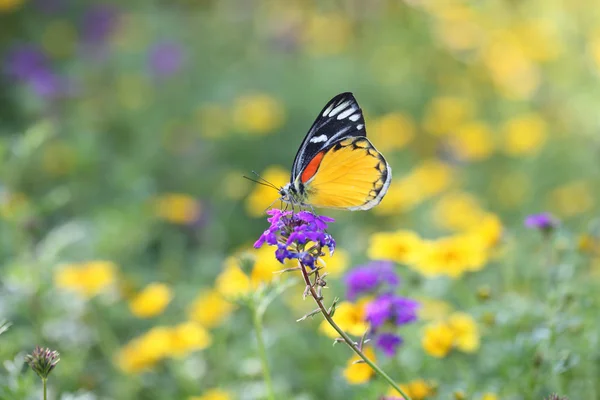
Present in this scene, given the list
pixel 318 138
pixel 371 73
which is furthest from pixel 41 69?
pixel 318 138

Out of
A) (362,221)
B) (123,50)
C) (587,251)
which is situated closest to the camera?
(587,251)

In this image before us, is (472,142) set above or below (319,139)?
above

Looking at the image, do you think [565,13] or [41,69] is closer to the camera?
[41,69]

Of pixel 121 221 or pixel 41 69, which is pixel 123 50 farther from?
pixel 121 221

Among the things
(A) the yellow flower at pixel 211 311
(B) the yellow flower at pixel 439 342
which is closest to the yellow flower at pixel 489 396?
(B) the yellow flower at pixel 439 342

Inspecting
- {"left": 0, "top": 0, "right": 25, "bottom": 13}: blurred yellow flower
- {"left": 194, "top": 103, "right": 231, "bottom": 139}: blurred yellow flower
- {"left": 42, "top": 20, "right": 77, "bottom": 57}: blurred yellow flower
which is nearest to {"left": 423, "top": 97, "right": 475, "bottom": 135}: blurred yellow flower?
{"left": 194, "top": 103, "right": 231, "bottom": 139}: blurred yellow flower

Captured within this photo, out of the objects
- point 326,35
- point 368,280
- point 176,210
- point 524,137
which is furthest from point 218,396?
point 326,35

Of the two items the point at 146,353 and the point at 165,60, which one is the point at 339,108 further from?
the point at 165,60
